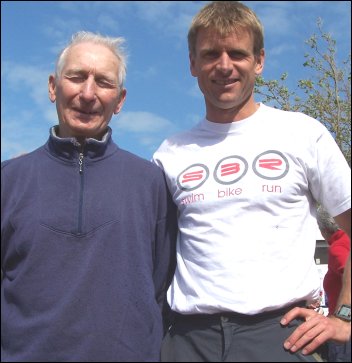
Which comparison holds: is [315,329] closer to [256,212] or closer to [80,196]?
[256,212]

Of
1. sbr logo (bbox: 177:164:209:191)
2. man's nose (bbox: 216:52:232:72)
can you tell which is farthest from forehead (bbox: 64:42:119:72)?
sbr logo (bbox: 177:164:209:191)

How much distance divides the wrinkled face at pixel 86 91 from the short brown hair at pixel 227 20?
47 cm

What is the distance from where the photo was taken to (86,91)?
8.11 ft

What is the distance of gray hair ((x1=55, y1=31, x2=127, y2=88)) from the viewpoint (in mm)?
2621

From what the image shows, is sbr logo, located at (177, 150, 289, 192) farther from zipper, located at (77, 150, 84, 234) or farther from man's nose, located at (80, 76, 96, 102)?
man's nose, located at (80, 76, 96, 102)

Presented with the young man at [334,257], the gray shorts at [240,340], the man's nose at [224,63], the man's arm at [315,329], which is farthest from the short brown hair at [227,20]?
the young man at [334,257]

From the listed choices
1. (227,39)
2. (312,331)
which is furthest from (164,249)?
(227,39)

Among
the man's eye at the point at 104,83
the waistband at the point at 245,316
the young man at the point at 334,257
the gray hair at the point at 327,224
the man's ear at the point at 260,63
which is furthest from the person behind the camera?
the gray hair at the point at 327,224

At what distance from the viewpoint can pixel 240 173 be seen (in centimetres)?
237

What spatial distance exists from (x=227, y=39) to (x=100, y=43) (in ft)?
2.18

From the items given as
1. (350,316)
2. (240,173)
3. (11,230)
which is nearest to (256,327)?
(350,316)

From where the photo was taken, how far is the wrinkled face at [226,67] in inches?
98.1

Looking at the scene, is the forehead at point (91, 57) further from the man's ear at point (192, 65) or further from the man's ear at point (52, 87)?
the man's ear at point (192, 65)

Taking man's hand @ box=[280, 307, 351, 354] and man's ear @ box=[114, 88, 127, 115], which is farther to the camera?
man's ear @ box=[114, 88, 127, 115]
